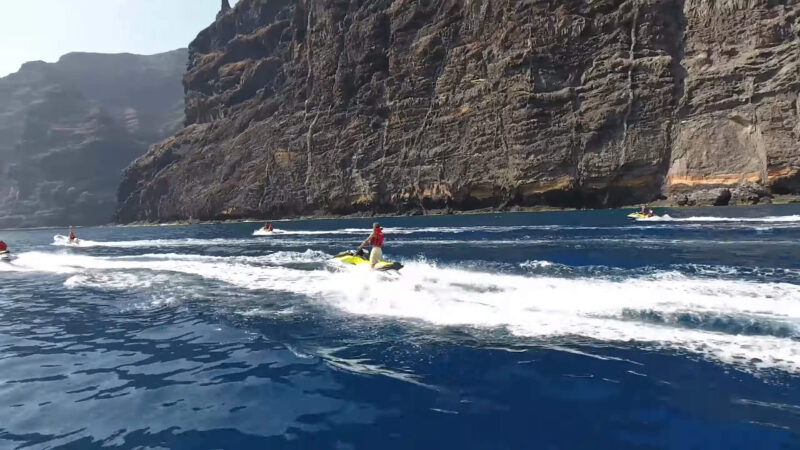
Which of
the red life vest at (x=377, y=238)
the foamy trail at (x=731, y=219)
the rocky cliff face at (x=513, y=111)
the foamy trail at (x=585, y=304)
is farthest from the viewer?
the rocky cliff face at (x=513, y=111)

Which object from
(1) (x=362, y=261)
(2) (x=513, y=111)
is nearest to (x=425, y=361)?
(1) (x=362, y=261)

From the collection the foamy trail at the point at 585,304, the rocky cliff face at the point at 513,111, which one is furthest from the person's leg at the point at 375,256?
the rocky cliff face at the point at 513,111

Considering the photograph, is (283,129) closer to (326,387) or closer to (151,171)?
(151,171)

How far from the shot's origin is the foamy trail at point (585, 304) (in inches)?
333

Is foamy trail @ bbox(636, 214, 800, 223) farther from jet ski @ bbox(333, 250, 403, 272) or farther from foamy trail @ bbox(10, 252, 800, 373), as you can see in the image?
jet ski @ bbox(333, 250, 403, 272)

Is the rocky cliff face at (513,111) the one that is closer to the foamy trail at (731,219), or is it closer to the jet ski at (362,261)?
the foamy trail at (731,219)

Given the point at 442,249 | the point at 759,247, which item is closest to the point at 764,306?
the point at 759,247

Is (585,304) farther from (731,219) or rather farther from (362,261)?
(731,219)

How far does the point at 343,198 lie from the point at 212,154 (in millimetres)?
45313

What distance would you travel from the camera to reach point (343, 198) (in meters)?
85.5

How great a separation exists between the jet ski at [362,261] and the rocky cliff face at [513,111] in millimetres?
51569

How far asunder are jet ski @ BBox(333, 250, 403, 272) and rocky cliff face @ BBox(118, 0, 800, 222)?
51.6 meters

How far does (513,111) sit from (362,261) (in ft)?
193

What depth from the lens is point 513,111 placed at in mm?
70750
